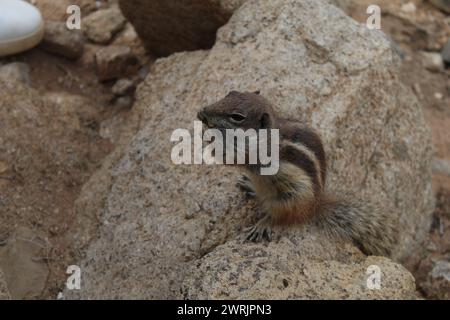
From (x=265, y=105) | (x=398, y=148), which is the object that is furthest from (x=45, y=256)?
(x=398, y=148)

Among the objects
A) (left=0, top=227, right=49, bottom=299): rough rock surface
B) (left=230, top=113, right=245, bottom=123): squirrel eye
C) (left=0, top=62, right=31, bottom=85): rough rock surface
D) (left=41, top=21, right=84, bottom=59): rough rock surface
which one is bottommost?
(left=0, top=227, right=49, bottom=299): rough rock surface

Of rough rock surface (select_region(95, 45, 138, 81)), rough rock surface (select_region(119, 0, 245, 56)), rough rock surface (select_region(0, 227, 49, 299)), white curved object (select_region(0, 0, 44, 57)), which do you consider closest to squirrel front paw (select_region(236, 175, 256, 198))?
rough rock surface (select_region(0, 227, 49, 299))

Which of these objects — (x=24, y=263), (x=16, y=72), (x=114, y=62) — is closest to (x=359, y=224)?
(x=24, y=263)

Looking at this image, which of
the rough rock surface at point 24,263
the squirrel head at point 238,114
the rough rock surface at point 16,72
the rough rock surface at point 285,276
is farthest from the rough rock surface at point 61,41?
the rough rock surface at point 285,276

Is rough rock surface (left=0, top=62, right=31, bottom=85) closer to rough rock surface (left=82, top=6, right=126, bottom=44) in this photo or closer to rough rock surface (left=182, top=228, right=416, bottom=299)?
rough rock surface (left=82, top=6, right=126, bottom=44)

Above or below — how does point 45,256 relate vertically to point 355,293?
below

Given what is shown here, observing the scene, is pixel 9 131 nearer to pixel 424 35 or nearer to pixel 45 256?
pixel 45 256

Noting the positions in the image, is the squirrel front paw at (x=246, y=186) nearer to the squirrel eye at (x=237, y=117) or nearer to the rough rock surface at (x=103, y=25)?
the squirrel eye at (x=237, y=117)
